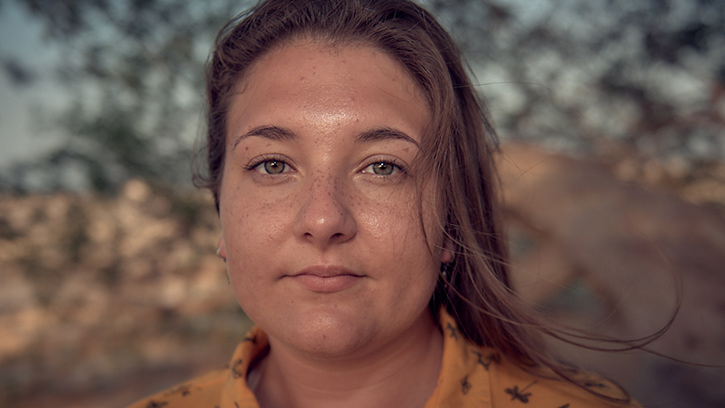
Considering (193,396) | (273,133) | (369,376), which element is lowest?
(369,376)

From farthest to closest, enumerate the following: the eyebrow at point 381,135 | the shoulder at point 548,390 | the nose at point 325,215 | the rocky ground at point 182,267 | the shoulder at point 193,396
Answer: the rocky ground at point 182,267 < the shoulder at point 193,396 < the shoulder at point 548,390 < the eyebrow at point 381,135 < the nose at point 325,215

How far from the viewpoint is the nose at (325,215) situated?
1.31m

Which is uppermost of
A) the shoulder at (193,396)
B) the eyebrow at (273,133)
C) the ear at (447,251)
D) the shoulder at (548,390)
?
the eyebrow at (273,133)

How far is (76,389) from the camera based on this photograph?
14.4 feet

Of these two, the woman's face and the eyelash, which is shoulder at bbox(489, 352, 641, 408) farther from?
the eyelash

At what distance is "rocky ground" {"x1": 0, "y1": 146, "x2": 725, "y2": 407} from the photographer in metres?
3.97

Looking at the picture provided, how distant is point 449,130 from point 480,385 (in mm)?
723

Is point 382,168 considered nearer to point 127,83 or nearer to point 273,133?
point 273,133

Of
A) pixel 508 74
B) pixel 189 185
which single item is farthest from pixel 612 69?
pixel 189 185

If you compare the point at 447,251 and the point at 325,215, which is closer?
the point at 325,215

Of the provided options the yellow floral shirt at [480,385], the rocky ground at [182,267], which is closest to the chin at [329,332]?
the yellow floral shirt at [480,385]

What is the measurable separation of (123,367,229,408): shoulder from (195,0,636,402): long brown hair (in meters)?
0.73

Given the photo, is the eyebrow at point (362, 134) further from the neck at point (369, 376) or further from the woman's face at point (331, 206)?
the neck at point (369, 376)

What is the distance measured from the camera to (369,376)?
1562 millimetres
